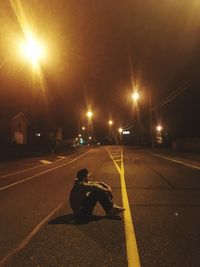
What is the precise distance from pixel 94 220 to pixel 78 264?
8.53 feet

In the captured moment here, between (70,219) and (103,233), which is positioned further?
(70,219)

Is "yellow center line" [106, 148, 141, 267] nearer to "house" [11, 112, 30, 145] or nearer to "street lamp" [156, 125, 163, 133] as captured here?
"house" [11, 112, 30, 145]

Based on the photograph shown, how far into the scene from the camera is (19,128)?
213 feet

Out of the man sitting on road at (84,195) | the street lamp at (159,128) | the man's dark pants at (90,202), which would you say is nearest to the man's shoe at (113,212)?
the man's dark pants at (90,202)

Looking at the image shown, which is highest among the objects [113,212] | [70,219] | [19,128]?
[19,128]

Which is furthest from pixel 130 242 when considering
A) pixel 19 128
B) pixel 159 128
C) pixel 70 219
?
pixel 159 128

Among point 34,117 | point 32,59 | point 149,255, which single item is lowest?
point 149,255

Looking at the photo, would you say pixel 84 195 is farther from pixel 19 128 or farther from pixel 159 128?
pixel 159 128

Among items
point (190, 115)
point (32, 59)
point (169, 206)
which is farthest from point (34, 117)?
point (169, 206)

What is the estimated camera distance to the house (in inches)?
2399

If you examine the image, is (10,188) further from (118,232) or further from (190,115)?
(190,115)

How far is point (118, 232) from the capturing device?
6.58 m

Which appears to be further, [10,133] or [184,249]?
[10,133]

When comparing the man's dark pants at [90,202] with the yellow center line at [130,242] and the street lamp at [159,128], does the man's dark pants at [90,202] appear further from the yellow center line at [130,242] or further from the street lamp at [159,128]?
the street lamp at [159,128]
